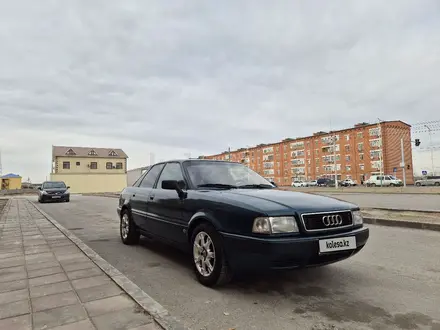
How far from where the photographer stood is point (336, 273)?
4.05m

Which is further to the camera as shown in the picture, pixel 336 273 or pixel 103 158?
pixel 103 158

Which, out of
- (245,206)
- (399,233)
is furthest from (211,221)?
(399,233)

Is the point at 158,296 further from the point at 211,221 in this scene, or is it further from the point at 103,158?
the point at 103,158

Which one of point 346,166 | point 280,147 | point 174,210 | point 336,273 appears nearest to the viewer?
point 336,273

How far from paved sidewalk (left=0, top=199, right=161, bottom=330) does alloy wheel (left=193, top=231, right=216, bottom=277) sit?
0.91 m

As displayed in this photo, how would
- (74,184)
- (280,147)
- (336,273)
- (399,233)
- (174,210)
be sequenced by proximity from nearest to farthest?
1. (336,273)
2. (174,210)
3. (399,233)
4. (74,184)
5. (280,147)

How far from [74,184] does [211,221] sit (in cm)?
5695

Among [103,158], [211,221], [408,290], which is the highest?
[103,158]

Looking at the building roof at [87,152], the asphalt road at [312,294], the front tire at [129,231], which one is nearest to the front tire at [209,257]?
the asphalt road at [312,294]

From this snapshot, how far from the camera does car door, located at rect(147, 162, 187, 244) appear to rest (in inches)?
166

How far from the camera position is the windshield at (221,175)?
4395 millimetres

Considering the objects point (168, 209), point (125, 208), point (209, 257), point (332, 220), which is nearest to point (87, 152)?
point (125, 208)

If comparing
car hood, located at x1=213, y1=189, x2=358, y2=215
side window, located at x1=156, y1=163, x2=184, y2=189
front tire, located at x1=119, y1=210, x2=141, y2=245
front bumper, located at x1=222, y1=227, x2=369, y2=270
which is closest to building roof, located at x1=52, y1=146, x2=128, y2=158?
front tire, located at x1=119, y1=210, x2=141, y2=245

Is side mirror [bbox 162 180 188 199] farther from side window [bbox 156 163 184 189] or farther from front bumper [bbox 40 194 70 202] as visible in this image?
front bumper [bbox 40 194 70 202]
